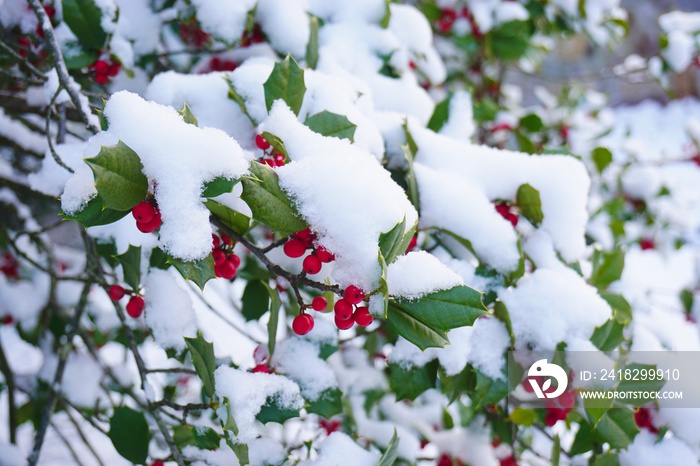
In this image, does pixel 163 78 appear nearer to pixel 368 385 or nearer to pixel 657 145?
pixel 368 385

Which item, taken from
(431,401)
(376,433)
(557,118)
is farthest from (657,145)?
(376,433)

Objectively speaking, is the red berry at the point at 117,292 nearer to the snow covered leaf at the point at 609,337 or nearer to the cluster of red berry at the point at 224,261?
the cluster of red berry at the point at 224,261

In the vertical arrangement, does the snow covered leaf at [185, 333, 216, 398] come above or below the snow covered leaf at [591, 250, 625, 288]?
above

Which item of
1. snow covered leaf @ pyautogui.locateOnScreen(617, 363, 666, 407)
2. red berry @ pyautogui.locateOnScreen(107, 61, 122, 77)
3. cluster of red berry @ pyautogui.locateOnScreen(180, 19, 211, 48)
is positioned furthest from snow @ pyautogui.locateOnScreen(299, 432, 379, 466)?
cluster of red berry @ pyautogui.locateOnScreen(180, 19, 211, 48)

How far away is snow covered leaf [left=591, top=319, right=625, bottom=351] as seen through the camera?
932 mm

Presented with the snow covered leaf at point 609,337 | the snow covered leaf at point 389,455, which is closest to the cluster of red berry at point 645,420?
the snow covered leaf at point 609,337

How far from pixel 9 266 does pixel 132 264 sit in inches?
47.2

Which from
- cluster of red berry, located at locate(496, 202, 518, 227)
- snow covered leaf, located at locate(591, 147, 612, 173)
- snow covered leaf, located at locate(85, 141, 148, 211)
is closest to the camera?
snow covered leaf, located at locate(85, 141, 148, 211)

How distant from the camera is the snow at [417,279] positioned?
2.18 ft

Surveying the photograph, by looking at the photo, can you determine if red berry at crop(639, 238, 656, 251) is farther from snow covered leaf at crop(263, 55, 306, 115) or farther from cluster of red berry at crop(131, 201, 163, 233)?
cluster of red berry at crop(131, 201, 163, 233)

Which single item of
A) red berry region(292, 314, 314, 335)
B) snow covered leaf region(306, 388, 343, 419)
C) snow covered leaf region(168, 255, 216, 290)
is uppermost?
snow covered leaf region(168, 255, 216, 290)

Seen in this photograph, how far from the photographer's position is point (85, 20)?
1.02m

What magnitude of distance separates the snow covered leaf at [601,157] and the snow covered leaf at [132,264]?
1537mm

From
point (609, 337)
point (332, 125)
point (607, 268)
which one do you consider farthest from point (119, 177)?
point (607, 268)
